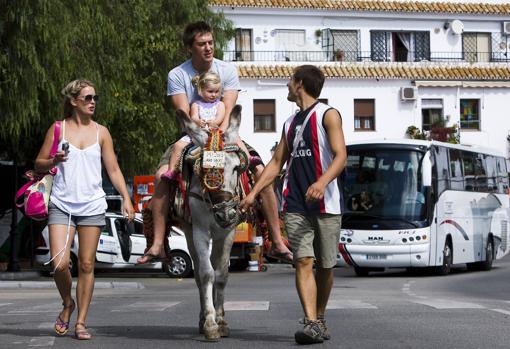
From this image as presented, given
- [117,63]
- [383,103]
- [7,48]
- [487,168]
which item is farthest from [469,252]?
[383,103]

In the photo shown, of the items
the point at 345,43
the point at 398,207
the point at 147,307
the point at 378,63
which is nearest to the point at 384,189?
the point at 398,207

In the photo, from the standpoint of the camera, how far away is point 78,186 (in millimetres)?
11297

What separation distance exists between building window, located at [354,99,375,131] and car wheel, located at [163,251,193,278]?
1088 inches

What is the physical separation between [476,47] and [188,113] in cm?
5390

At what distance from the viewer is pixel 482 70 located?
205ft

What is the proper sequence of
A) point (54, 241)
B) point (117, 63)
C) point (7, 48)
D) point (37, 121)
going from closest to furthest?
point (54, 241), point (7, 48), point (37, 121), point (117, 63)

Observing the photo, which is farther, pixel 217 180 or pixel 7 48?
pixel 7 48

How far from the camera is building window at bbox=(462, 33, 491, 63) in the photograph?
2484 inches

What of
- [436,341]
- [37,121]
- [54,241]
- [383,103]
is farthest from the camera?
[383,103]

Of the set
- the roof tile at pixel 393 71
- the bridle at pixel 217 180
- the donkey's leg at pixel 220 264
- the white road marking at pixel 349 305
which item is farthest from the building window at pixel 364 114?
the bridle at pixel 217 180

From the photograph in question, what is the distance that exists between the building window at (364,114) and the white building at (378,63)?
0.05 meters

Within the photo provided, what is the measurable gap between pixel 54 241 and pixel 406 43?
52697 mm

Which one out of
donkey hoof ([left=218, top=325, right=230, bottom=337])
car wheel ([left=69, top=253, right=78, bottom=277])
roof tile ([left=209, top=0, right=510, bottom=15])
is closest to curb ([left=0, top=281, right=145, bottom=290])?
car wheel ([left=69, top=253, right=78, bottom=277])

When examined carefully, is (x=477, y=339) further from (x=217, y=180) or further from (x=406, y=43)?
(x=406, y=43)
